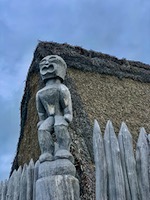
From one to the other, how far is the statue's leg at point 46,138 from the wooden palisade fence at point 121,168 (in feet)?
1.57

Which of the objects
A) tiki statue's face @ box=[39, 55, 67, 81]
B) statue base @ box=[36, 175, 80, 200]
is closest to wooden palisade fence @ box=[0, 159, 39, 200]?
statue base @ box=[36, 175, 80, 200]

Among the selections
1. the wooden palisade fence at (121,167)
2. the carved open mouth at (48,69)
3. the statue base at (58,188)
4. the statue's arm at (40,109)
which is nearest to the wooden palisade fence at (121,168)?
the wooden palisade fence at (121,167)

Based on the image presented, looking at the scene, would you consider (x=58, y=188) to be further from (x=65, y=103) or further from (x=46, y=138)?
(x=65, y=103)

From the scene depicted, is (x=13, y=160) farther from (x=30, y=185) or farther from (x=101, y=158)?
(x=101, y=158)

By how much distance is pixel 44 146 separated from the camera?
3375 mm

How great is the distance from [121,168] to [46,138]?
77 cm

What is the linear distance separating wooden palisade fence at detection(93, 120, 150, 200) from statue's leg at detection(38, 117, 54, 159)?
1.57ft

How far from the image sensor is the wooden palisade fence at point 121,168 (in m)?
2.94

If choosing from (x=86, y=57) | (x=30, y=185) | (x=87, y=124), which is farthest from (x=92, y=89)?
(x=30, y=185)

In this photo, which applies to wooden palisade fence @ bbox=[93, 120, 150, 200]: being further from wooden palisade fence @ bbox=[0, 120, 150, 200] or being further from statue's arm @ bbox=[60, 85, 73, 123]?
statue's arm @ bbox=[60, 85, 73, 123]

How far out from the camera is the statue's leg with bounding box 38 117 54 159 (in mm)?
3375

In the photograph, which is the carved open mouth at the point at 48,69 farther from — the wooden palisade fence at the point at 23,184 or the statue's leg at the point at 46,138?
the wooden palisade fence at the point at 23,184

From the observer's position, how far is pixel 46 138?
3.38 meters

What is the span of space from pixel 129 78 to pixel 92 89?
2064mm
